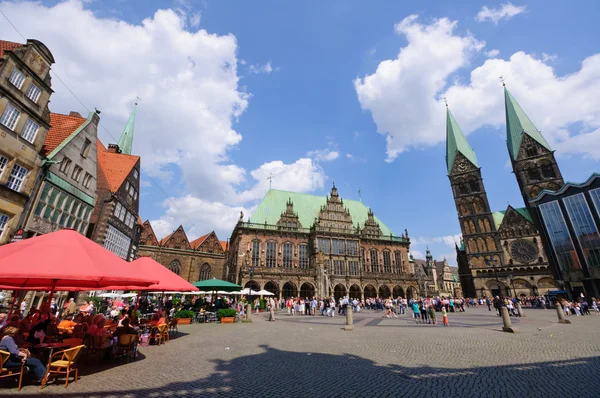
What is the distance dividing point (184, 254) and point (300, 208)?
22399mm

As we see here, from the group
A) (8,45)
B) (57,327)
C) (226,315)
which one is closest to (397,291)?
(226,315)

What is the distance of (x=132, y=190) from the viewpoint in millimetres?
28656

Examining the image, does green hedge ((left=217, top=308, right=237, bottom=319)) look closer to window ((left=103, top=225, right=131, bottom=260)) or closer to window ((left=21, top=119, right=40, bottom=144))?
window ((left=103, top=225, right=131, bottom=260))

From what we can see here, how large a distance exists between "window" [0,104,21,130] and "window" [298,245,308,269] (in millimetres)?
37267

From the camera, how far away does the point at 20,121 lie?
14.8 m

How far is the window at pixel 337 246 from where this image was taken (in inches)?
1826

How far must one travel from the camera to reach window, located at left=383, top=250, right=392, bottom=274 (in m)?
51.2

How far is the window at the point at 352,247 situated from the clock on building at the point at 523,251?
3187 cm

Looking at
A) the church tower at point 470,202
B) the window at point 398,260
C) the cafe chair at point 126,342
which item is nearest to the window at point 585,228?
the church tower at point 470,202

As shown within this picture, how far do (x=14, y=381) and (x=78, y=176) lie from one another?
721 inches

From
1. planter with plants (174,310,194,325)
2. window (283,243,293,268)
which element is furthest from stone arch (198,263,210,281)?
planter with plants (174,310,194,325)

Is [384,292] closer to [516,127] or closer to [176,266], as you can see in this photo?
[176,266]

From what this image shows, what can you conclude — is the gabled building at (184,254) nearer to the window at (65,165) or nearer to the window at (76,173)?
the window at (76,173)

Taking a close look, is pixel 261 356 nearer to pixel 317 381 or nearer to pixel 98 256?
pixel 317 381
